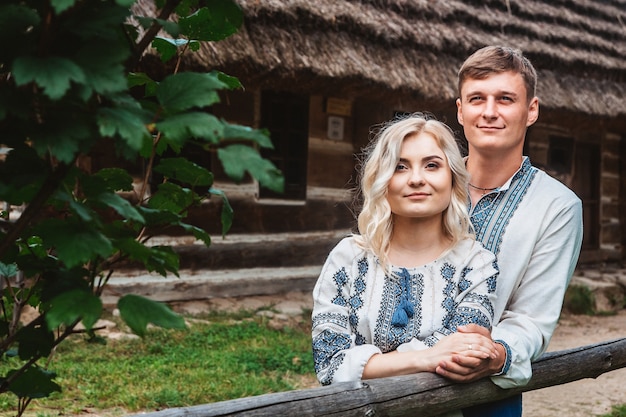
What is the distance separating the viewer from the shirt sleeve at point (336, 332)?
5.85 ft

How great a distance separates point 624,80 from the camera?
401 inches

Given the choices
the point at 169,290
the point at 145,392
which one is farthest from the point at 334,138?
the point at 145,392

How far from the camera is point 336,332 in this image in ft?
5.90

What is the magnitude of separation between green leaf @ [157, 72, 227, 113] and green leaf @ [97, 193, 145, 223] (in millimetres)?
140

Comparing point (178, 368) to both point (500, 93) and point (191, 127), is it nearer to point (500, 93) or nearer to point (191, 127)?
point (500, 93)

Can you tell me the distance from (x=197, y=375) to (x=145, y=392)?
48 centimetres

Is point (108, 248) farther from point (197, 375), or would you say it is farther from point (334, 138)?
point (334, 138)

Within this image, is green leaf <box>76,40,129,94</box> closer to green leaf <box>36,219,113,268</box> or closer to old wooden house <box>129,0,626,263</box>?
green leaf <box>36,219,113,268</box>

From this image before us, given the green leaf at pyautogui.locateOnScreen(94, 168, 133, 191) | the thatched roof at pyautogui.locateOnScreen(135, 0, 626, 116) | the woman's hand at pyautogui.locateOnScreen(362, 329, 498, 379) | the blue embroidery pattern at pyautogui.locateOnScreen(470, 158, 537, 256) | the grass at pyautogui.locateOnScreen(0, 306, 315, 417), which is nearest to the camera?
the green leaf at pyautogui.locateOnScreen(94, 168, 133, 191)

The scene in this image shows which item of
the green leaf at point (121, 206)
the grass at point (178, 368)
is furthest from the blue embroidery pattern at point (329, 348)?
the grass at point (178, 368)

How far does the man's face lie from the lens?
2047mm

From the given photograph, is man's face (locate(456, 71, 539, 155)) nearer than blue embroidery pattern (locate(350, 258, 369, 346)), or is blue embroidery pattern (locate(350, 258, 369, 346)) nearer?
Answer: blue embroidery pattern (locate(350, 258, 369, 346))

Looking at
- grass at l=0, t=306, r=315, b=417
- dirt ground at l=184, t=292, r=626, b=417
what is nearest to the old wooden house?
dirt ground at l=184, t=292, r=626, b=417

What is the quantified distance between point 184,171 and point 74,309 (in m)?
0.32
